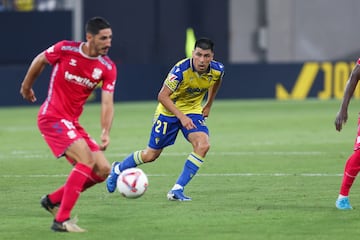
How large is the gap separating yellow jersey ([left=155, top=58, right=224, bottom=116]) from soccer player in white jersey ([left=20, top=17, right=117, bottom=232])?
2.39m

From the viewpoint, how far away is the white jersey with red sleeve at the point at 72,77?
9547mm

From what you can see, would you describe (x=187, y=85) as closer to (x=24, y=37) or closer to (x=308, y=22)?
(x=24, y=37)

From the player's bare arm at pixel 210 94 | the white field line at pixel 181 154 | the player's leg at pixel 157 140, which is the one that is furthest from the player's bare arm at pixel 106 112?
the white field line at pixel 181 154

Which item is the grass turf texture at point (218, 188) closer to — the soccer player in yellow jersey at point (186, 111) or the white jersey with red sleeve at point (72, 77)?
the soccer player in yellow jersey at point (186, 111)

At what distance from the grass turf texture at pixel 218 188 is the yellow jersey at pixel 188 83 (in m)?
1.00

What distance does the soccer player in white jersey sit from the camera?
371 inches

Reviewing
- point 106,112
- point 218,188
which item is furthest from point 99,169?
point 218,188

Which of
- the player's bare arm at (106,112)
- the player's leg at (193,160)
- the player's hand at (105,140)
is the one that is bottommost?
the player's leg at (193,160)

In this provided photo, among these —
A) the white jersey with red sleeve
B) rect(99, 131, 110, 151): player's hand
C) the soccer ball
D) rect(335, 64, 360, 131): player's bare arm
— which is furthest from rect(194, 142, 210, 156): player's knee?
rect(99, 131, 110, 151): player's hand

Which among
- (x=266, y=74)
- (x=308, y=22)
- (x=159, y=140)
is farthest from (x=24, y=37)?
(x=159, y=140)

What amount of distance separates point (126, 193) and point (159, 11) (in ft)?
85.7

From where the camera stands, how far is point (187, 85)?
1217cm

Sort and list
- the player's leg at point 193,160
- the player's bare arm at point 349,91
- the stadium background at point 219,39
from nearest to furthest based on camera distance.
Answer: the player's bare arm at point 349,91 < the player's leg at point 193,160 < the stadium background at point 219,39

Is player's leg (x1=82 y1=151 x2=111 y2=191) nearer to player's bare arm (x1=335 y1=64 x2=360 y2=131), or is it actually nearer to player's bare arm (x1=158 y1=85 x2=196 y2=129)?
player's bare arm (x1=158 y1=85 x2=196 y2=129)
